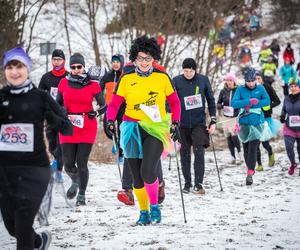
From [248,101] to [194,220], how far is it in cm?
369

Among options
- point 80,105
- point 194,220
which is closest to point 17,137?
point 194,220

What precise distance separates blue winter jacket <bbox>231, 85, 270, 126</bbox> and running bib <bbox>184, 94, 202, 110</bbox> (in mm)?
1274

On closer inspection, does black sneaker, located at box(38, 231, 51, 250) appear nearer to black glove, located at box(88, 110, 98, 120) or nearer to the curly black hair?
the curly black hair

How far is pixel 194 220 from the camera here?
23.2ft

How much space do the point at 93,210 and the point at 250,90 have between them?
392 cm

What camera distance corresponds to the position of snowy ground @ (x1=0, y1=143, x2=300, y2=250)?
5863 millimetres

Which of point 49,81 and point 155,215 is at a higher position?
point 49,81

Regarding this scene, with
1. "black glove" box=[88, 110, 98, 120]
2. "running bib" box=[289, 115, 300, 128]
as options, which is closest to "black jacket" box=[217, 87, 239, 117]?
"running bib" box=[289, 115, 300, 128]

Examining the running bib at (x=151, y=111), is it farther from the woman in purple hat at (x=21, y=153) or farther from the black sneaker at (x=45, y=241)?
the black sneaker at (x=45, y=241)

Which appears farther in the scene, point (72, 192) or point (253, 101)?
point (253, 101)

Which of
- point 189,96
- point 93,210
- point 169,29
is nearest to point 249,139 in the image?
point 189,96

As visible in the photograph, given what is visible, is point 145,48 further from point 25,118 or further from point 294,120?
point 294,120

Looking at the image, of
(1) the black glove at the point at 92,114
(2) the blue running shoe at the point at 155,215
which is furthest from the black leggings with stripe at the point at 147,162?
(1) the black glove at the point at 92,114

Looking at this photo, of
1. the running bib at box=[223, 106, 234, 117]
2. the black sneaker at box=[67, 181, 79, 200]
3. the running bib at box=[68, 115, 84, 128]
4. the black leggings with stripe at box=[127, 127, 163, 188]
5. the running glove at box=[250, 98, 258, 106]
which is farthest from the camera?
the running bib at box=[223, 106, 234, 117]
